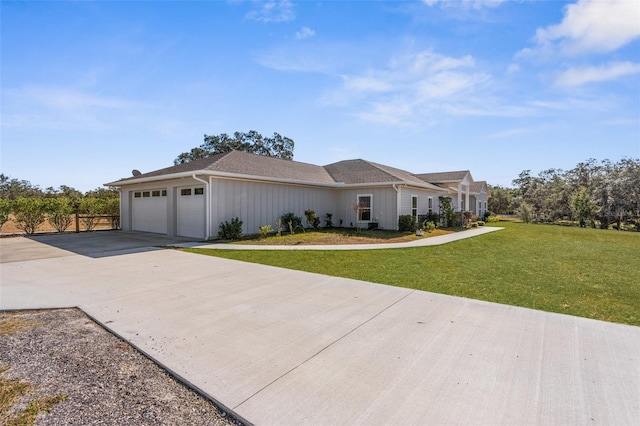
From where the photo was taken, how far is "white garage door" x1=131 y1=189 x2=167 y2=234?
14961 millimetres

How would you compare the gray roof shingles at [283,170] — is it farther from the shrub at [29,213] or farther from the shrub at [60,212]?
the shrub at [29,213]

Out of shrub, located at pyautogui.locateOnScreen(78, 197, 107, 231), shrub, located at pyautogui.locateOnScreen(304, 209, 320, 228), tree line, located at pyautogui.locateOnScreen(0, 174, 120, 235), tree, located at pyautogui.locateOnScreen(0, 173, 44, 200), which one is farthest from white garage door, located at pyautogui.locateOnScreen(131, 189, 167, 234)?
tree, located at pyautogui.locateOnScreen(0, 173, 44, 200)

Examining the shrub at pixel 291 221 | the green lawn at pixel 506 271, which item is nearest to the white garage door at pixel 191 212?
the green lawn at pixel 506 271

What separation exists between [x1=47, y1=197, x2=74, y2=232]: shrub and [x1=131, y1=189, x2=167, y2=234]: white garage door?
2879mm

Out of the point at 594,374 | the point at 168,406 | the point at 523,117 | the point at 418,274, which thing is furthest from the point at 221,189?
the point at 523,117

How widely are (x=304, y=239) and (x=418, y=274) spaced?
6646 millimetres

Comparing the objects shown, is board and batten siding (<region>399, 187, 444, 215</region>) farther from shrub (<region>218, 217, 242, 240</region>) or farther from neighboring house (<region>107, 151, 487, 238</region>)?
shrub (<region>218, 217, 242, 240</region>)

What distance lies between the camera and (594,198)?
27844 millimetres

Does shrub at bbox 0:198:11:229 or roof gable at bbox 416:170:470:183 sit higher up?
roof gable at bbox 416:170:470:183

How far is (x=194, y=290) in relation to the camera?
5418 millimetres

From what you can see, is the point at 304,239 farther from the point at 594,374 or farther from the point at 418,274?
the point at 594,374

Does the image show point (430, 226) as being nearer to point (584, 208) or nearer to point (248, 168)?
point (248, 168)

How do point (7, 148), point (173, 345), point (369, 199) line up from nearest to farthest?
point (173, 345), point (7, 148), point (369, 199)

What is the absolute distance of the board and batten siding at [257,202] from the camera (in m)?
12.7
